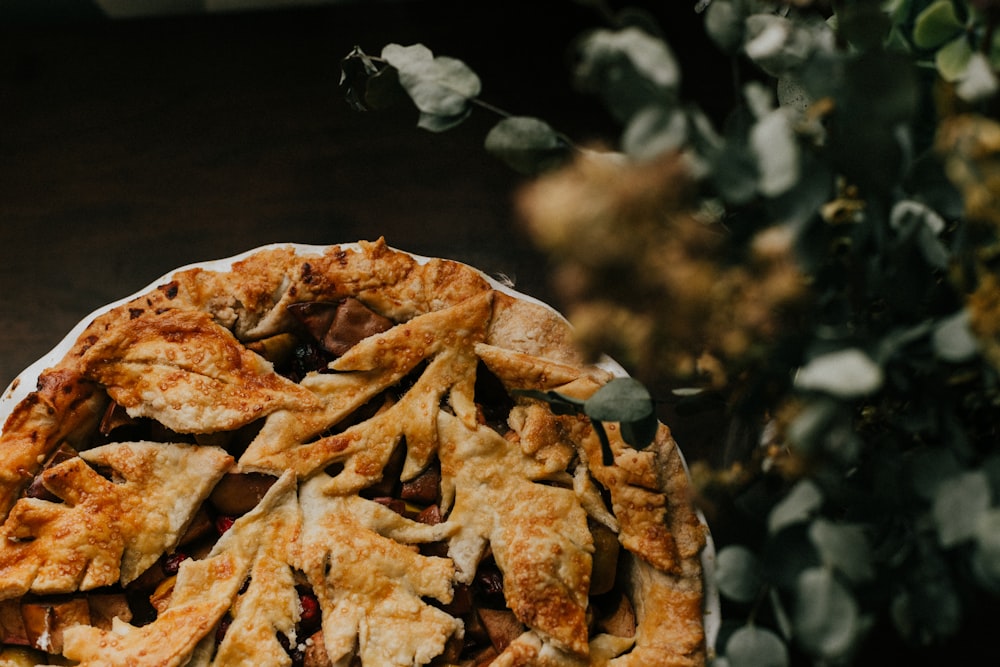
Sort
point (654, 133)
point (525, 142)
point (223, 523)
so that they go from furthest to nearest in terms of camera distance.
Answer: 1. point (223, 523)
2. point (525, 142)
3. point (654, 133)

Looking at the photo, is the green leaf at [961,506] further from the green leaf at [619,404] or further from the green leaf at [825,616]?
the green leaf at [619,404]

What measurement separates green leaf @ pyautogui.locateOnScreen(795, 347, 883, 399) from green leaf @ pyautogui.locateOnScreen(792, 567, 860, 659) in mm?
174

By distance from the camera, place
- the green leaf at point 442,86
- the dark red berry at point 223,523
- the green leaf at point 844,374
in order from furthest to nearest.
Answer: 1. the dark red berry at point 223,523
2. the green leaf at point 442,86
3. the green leaf at point 844,374

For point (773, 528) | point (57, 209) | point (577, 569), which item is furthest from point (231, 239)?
point (773, 528)

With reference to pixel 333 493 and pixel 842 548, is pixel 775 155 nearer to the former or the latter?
pixel 842 548

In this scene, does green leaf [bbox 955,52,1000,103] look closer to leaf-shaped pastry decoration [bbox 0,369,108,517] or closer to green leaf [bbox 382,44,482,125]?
green leaf [bbox 382,44,482,125]

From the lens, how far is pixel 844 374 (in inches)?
29.1

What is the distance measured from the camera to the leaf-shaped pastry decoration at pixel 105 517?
4.41 feet

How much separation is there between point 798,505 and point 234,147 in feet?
4.98

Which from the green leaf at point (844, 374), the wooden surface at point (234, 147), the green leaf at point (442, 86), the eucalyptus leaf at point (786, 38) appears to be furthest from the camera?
the wooden surface at point (234, 147)

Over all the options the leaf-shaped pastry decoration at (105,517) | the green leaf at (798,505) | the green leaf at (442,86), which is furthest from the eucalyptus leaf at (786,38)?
the leaf-shaped pastry decoration at (105,517)

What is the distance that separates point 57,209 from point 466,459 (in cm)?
114

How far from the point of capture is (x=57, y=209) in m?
1.97

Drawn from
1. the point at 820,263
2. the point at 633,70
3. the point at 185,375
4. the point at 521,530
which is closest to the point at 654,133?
the point at 633,70
